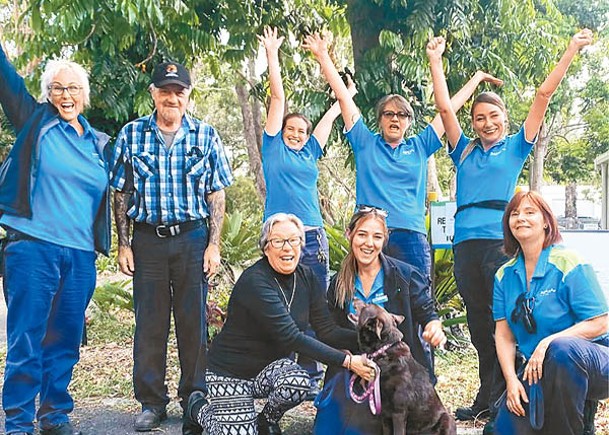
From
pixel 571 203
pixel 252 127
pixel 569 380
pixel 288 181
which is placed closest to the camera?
pixel 569 380

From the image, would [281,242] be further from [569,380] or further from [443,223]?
[443,223]

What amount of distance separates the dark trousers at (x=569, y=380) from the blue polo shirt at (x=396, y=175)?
A: 145 cm

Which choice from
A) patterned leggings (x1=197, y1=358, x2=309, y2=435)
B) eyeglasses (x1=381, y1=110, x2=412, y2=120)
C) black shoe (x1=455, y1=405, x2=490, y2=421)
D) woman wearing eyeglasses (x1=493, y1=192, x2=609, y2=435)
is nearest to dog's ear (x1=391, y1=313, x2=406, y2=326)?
woman wearing eyeglasses (x1=493, y1=192, x2=609, y2=435)

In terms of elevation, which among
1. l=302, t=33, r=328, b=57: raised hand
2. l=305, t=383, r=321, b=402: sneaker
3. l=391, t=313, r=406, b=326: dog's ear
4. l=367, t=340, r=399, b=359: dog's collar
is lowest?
l=305, t=383, r=321, b=402: sneaker

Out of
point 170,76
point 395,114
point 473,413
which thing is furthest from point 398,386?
point 170,76

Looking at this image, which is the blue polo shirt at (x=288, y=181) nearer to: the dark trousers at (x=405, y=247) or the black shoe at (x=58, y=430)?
the dark trousers at (x=405, y=247)

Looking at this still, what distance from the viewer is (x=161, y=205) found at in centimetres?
403

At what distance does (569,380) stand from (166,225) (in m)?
2.37

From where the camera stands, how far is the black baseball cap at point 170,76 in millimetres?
4027

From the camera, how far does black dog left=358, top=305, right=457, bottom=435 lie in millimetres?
3189

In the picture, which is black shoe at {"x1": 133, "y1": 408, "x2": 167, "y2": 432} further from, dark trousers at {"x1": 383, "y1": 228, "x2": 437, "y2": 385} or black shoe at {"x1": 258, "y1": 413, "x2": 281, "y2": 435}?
dark trousers at {"x1": 383, "y1": 228, "x2": 437, "y2": 385}

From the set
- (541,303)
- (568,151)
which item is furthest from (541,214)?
(568,151)

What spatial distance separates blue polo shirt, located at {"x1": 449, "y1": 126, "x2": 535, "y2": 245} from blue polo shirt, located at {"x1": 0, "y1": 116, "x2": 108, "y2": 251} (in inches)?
86.5

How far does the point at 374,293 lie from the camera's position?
3617 mm
